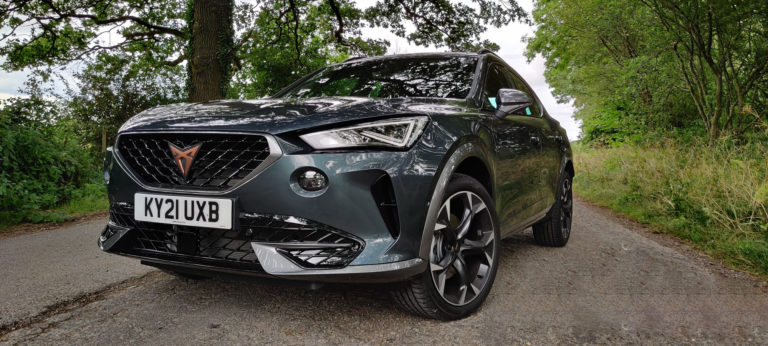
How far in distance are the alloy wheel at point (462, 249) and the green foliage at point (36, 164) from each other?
5.37 meters

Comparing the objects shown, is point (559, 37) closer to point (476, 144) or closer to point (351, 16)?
point (351, 16)

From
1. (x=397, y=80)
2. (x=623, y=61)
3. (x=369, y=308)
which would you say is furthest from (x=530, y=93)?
(x=623, y=61)

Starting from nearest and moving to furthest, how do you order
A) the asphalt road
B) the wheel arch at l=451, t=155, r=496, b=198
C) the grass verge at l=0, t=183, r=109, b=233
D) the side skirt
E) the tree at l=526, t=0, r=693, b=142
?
1. the asphalt road
2. the wheel arch at l=451, t=155, r=496, b=198
3. the side skirt
4. the grass verge at l=0, t=183, r=109, b=233
5. the tree at l=526, t=0, r=693, b=142

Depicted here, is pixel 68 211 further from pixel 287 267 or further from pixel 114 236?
pixel 287 267

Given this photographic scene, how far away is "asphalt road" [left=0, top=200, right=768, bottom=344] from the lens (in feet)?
7.23

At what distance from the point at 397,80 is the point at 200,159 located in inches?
57.2

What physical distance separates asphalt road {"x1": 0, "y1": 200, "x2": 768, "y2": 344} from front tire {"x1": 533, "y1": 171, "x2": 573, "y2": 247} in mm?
510

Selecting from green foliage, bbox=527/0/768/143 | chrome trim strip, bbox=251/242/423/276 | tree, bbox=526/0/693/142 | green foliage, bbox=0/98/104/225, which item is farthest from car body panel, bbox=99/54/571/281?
tree, bbox=526/0/693/142

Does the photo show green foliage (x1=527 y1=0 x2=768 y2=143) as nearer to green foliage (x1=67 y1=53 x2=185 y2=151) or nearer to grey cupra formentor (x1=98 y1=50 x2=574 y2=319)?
grey cupra formentor (x1=98 y1=50 x2=574 y2=319)

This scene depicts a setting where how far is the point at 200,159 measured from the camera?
208cm

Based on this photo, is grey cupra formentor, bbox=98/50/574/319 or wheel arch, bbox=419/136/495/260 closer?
grey cupra formentor, bbox=98/50/574/319

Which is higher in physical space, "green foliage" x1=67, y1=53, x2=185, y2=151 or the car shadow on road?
"green foliage" x1=67, y1=53, x2=185, y2=151

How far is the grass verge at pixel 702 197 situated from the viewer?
4.25m

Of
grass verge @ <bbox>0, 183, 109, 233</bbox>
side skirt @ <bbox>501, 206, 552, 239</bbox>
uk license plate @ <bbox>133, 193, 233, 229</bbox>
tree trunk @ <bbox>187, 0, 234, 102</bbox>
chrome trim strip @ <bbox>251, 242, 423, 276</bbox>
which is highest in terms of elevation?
tree trunk @ <bbox>187, 0, 234, 102</bbox>
